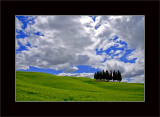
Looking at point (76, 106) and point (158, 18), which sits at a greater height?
point (158, 18)

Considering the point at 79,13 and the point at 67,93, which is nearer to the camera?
the point at 79,13

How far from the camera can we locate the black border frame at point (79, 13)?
8789mm

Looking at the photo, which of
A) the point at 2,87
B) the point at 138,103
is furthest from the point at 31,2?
the point at 138,103

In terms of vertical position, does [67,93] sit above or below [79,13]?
below

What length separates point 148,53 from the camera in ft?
29.9

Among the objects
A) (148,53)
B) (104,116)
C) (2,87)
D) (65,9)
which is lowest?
(104,116)

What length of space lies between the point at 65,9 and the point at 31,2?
7.42ft

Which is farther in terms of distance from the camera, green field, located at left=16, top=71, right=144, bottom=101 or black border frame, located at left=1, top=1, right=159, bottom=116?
green field, located at left=16, top=71, right=144, bottom=101

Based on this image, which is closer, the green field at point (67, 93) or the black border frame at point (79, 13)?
the black border frame at point (79, 13)

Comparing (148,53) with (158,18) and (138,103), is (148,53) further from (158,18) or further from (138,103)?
(138,103)

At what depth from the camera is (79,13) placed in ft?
30.0

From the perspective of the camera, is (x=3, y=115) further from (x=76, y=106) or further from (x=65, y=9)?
(x=65, y=9)

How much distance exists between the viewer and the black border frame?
28.8 feet

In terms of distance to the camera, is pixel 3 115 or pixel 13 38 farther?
pixel 13 38
